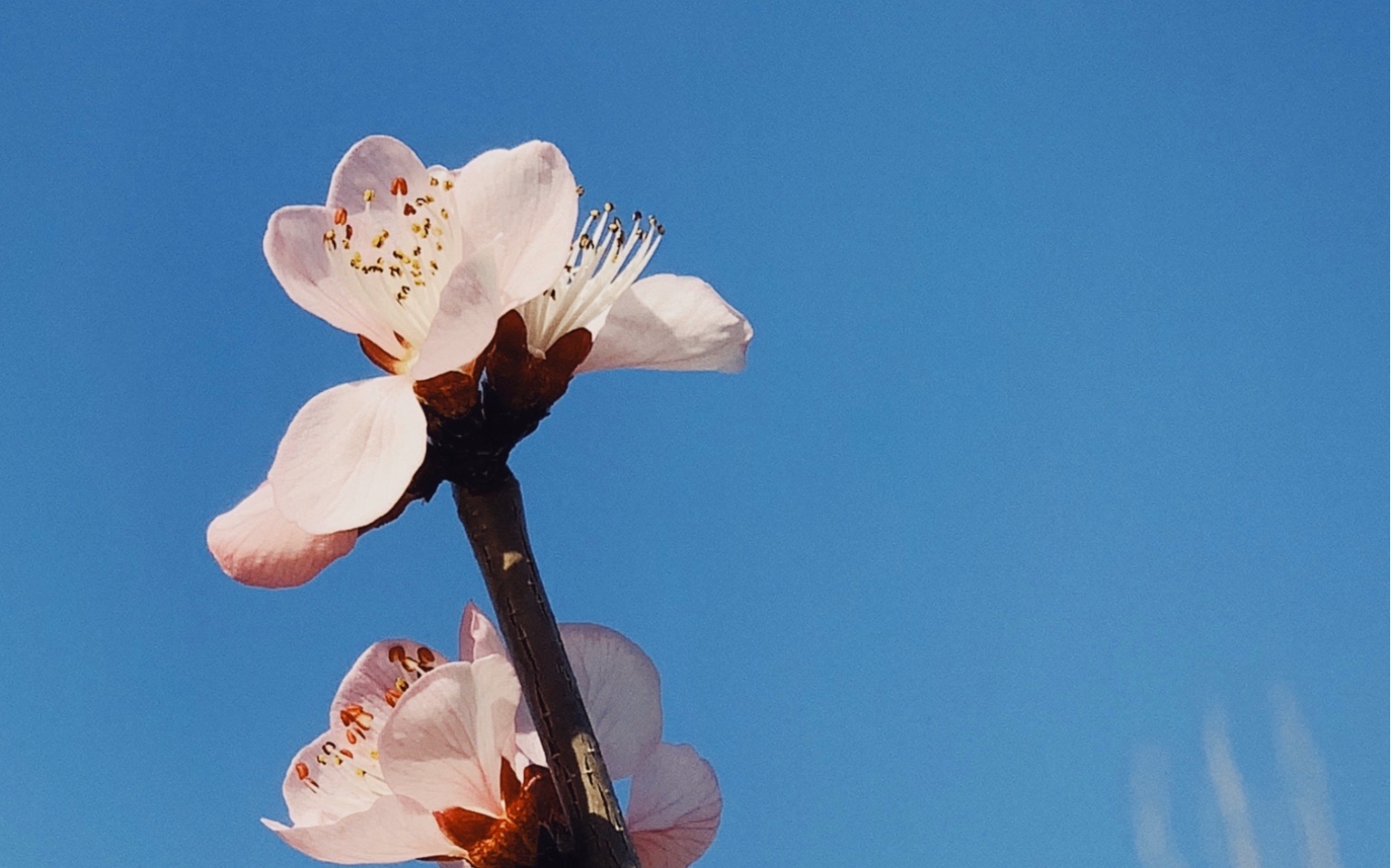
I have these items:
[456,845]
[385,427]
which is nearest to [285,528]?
[385,427]

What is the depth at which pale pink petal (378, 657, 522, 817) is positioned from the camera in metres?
0.66

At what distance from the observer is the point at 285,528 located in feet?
2.25

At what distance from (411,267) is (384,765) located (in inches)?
10.4

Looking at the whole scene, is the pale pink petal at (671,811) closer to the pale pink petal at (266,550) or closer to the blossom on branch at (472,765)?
the blossom on branch at (472,765)

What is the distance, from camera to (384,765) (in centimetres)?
68

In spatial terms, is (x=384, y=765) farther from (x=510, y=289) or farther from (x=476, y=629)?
(x=510, y=289)

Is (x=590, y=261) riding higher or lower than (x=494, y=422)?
higher

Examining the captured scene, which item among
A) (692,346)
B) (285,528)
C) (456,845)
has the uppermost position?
(692,346)

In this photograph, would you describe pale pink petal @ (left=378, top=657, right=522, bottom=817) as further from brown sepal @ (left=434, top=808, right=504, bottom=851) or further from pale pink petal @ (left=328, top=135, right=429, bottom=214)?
pale pink petal @ (left=328, top=135, right=429, bottom=214)

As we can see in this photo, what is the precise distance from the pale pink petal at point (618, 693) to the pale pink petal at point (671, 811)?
0.04 ft

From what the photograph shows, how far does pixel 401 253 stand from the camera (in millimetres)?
761

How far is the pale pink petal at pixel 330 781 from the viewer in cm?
81

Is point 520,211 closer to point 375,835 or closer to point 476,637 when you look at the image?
point 476,637

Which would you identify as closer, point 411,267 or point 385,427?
point 385,427
